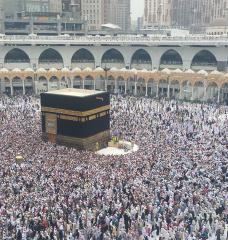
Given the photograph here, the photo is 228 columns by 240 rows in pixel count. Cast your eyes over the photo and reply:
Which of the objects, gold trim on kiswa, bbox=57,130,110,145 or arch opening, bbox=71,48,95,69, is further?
arch opening, bbox=71,48,95,69

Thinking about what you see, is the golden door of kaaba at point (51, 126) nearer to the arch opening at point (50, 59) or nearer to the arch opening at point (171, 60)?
the arch opening at point (50, 59)

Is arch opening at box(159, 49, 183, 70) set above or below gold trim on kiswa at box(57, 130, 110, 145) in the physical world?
above

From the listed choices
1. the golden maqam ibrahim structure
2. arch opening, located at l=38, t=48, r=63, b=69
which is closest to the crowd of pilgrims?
the golden maqam ibrahim structure

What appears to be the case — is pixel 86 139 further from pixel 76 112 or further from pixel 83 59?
pixel 83 59

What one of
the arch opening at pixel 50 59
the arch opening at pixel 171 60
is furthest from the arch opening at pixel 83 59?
the arch opening at pixel 171 60

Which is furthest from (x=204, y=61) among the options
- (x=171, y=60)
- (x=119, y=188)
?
(x=119, y=188)

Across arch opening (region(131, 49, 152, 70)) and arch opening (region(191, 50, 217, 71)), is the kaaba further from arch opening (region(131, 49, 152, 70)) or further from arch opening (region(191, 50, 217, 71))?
arch opening (region(131, 49, 152, 70))

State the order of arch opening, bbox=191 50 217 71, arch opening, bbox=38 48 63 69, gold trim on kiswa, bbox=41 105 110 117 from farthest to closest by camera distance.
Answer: arch opening, bbox=38 48 63 69 → arch opening, bbox=191 50 217 71 → gold trim on kiswa, bbox=41 105 110 117
